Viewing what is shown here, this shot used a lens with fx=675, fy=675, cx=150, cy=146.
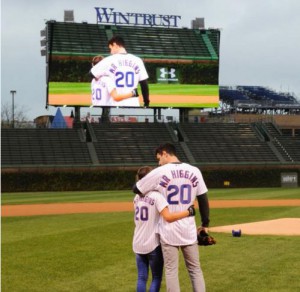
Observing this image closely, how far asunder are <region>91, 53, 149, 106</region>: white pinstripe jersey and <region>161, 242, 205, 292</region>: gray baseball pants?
3909 centimetres

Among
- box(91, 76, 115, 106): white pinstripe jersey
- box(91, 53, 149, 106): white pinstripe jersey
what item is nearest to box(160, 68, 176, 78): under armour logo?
box(91, 53, 149, 106): white pinstripe jersey

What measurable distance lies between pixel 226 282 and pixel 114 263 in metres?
2.89

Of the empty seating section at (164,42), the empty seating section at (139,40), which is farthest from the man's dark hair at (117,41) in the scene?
the empty seating section at (164,42)

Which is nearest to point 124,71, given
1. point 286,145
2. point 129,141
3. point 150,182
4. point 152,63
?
point 152,63

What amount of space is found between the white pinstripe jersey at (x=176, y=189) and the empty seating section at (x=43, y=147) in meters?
41.2

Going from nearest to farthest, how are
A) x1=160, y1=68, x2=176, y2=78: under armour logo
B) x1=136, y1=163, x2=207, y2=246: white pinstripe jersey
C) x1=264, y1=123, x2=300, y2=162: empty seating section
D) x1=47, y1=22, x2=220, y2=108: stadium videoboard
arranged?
1. x1=136, y1=163, x2=207, y2=246: white pinstripe jersey
2. x1=47, y1=22, x2=220, y2=108: stadium videoboard
3. x1=160, y1=68, x2=176, y2=78: under armour logo
4. x1=264, y1=123, x2=300, y2=162: empty seating section

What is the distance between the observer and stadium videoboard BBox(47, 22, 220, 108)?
51031 mm

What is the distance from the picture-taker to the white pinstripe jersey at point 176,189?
792cm

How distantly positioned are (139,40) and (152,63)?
2281mm

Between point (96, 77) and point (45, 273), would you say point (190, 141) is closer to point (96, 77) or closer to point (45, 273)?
point (96, 77)

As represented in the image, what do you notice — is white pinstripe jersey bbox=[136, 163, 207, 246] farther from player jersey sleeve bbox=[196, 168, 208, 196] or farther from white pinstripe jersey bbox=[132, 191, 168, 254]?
white pinstripe jersey bbox=[132, 191, 168, 254]

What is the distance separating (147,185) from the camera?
7957 mm

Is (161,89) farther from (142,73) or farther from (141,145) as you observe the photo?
(141,145)

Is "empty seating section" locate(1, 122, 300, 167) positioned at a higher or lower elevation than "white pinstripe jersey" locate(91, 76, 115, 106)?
lower
